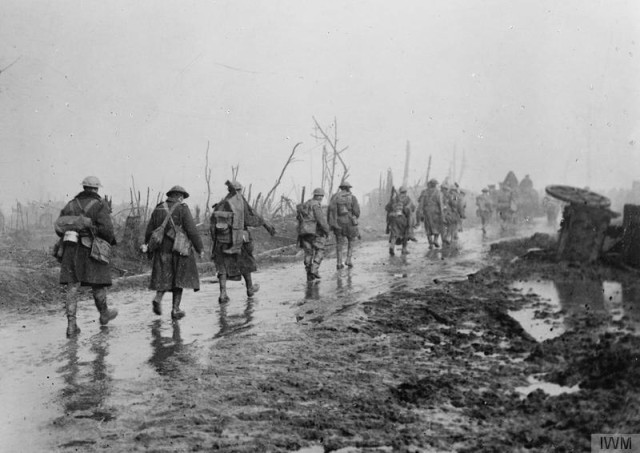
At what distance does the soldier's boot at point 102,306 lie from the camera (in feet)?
23.4

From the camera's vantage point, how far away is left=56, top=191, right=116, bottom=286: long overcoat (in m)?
6.89

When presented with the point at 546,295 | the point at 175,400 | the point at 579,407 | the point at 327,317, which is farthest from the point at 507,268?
the point at 175,400

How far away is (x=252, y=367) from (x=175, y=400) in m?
0.98

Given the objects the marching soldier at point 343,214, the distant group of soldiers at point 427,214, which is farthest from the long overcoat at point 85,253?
the distant group of soldiers at point 427,214

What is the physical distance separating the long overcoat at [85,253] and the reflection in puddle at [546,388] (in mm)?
5161

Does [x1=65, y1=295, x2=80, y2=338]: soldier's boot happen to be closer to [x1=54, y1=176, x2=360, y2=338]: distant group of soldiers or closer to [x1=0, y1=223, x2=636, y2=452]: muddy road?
[x1=54, y1=176, x2=360, y2=338]: distant group of soldiers

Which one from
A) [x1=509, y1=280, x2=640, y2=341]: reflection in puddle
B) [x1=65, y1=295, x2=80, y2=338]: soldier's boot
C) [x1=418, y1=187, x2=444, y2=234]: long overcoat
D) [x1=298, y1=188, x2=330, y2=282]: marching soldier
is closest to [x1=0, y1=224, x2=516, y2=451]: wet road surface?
[x1=65, y1=295, x2=80, y2=338]: soldier's boot

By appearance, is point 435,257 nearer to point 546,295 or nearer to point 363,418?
point 546,295

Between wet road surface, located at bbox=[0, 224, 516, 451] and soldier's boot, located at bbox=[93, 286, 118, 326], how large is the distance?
13 cm

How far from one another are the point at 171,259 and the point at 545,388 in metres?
5.19

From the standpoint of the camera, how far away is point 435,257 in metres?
13.9

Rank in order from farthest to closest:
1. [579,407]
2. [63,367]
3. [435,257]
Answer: [435,257], [63,367], [579,407]

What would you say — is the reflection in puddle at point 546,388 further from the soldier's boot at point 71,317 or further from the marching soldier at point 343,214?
the marching soldier at point 343,214

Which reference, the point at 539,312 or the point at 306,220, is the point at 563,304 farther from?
the point at 306,220
